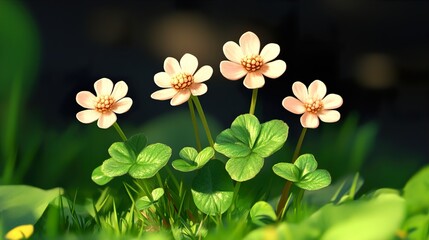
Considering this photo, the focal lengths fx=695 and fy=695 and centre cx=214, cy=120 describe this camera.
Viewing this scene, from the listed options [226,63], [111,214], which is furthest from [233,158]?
[111,214]

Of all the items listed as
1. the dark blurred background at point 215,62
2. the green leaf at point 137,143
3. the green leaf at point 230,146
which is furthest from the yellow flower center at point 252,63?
the dark blurred background at point 215,62

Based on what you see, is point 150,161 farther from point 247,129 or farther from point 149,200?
point 247,129

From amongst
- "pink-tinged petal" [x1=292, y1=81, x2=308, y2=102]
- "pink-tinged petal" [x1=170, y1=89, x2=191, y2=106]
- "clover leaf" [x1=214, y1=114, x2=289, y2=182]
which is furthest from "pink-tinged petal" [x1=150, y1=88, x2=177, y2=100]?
"pink-tinged petal" [x1=292, y1=81, x2=308, y2=102]

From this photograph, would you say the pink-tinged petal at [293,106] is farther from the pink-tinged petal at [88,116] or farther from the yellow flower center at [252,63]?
the pink-tinged petal at [88,116]

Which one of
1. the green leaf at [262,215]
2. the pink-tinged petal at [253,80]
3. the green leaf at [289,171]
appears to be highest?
the pink-tinged petal at [253,80]

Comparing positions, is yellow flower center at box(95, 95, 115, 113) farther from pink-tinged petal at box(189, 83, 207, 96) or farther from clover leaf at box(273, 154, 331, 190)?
clover leaf at box(273, 154, 331, 190)
